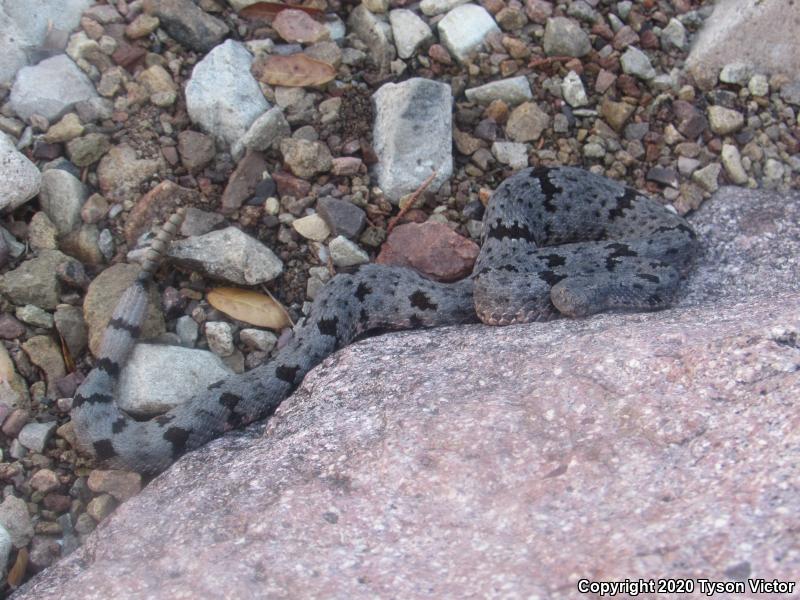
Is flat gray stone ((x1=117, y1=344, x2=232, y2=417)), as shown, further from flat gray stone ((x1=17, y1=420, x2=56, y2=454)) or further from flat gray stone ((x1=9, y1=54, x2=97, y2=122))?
flat gray stone ((x1=9, y1=54, x2=97, y2=122))

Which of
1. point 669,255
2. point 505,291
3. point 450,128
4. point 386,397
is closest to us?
point 386,397

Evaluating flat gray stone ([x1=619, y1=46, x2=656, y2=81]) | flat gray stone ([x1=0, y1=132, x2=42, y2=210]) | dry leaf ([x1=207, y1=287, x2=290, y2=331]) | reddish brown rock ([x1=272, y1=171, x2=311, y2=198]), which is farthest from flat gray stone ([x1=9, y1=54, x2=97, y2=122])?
flat gray stone ([x1=619, y1=46, x2=656, y2=81])

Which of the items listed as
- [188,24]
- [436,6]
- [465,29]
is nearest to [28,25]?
[188,24]

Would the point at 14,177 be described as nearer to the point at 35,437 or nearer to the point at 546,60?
the point at 35,437

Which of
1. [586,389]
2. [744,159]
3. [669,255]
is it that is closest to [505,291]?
[669,255]

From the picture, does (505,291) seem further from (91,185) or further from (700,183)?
(91,185)

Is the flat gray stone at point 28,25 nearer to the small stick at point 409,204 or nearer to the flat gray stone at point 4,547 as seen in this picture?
the small stick at point 409,204
